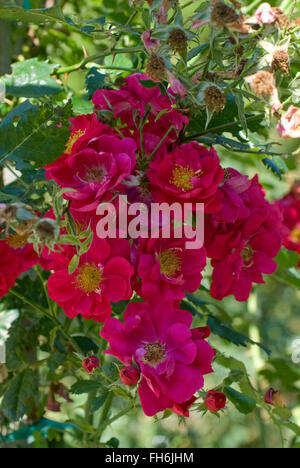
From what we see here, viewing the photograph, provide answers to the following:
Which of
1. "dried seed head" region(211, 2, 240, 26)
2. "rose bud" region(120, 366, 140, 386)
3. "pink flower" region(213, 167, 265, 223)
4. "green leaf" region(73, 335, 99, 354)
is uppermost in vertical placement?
"dried seed head" region(211, 2, 240, 26)

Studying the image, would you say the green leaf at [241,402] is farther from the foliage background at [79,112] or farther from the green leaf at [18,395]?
the green leaf at [18,395]

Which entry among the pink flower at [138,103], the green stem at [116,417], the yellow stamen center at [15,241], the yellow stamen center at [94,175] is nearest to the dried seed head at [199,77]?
the pink flower at [138,103]

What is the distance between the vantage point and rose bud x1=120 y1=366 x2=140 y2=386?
0.52m

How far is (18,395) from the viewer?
31.7 inches

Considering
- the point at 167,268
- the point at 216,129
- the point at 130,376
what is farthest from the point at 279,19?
the point at 130,376

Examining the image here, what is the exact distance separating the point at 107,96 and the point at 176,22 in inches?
4.8

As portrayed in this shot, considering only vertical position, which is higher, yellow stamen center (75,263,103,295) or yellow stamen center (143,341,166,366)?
yellow stamen center (75,263,103,295)

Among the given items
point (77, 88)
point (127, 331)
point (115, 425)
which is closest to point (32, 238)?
point (127, 331)

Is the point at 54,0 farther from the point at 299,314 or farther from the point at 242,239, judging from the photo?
the point at 299,314

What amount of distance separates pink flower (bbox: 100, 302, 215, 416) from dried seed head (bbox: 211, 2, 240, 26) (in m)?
0.26

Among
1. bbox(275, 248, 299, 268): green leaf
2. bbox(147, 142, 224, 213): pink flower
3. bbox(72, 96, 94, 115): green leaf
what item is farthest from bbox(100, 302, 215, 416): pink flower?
bbox(275, 248, 299, 268): green leaf

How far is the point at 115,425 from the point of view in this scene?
1.50m

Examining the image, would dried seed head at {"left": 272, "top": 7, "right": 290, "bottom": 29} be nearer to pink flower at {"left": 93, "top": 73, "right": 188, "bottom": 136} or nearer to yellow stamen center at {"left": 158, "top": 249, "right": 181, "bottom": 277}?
pink flower at {"left": 93, "top": 73, "right": 188, "bottom": 136}

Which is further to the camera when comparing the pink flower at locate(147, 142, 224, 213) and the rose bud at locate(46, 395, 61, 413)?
the rose bud at locate(46, 395, 61, 413)
